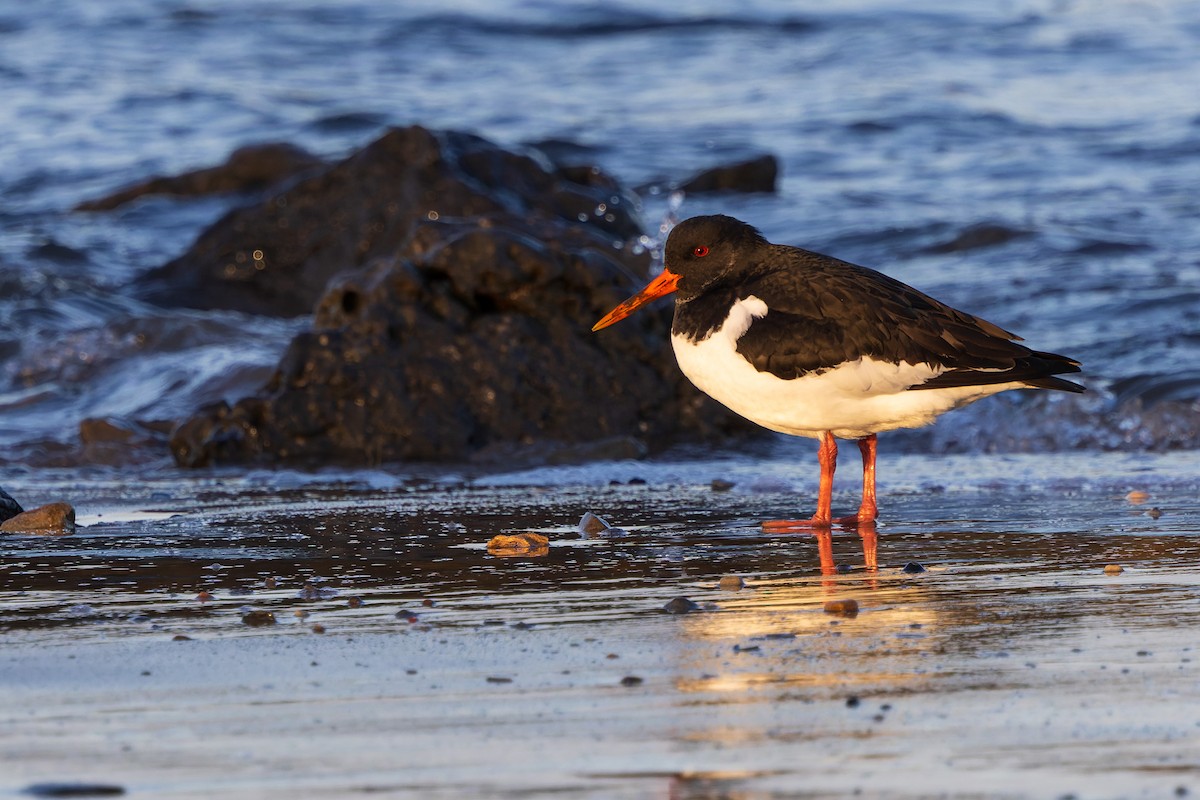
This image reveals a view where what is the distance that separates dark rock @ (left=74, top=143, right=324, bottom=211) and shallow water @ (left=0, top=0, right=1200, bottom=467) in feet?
0.77

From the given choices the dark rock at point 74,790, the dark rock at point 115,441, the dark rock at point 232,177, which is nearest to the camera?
the dark rock at point 74,790

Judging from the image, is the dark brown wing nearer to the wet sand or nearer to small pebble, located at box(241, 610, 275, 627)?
the wet sand

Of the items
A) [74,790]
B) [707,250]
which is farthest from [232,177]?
[74,790]

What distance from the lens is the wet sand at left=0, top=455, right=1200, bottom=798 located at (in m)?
2.61

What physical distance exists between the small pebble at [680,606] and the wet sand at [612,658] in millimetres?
28

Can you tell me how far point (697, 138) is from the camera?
57.5ft

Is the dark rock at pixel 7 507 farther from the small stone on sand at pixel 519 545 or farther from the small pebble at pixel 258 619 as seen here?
the small pebble at pixel 258 619

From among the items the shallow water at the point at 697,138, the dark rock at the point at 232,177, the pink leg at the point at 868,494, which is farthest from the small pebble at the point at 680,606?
the dark rock at the point at 232,177

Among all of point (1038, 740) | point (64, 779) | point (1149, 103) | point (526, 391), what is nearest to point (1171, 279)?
point (526, 391)

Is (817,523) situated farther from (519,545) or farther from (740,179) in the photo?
(740,179)

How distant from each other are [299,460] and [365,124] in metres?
11.2

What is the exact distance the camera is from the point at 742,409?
210 inches

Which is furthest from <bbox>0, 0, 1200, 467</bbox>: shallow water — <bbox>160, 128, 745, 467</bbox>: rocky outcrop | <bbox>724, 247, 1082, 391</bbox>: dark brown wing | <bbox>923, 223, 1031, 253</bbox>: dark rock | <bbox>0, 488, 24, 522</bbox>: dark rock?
<bbox>724, 247, 1082, 391</bbox>: dark brown wing

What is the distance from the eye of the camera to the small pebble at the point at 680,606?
3.80 m
